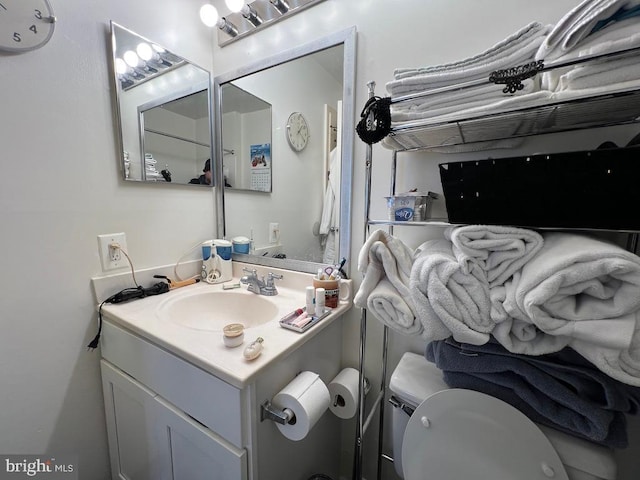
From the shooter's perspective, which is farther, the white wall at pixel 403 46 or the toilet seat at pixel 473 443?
the white wall at pixel 403 46

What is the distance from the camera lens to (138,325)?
76cm

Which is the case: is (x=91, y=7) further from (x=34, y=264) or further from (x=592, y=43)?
(x=592, y=43)

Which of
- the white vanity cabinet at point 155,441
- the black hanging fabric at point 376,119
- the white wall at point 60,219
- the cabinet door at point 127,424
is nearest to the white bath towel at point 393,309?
the black hanging fabric at point 376,119

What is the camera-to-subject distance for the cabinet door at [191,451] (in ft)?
2.01

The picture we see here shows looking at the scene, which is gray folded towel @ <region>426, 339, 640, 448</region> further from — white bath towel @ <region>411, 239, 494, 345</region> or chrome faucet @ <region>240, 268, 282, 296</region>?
chrome faucet @ <region>240, 268, 282, 296</region>

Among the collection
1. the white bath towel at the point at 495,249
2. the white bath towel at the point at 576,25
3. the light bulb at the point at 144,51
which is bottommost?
the white bath towel at the point at 495,249

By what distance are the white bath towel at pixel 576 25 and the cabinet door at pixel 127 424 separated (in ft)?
4.29

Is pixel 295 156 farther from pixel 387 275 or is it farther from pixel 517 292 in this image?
pixel 517 292

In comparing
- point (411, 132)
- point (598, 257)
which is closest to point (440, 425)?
point (598, 257)

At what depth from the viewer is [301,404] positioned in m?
0.62

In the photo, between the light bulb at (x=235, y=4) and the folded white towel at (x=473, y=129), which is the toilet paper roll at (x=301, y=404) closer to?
the folded white towel at (x=473, y=129)

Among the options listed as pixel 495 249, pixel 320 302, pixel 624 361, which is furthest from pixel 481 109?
pixel 320 302

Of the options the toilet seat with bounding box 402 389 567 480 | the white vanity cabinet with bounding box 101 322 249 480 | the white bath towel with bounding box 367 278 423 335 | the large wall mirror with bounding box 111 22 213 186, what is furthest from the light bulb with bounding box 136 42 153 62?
the toilet seat with bounding box 402 389 567 480

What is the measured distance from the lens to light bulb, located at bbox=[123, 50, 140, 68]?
37.9 inches
